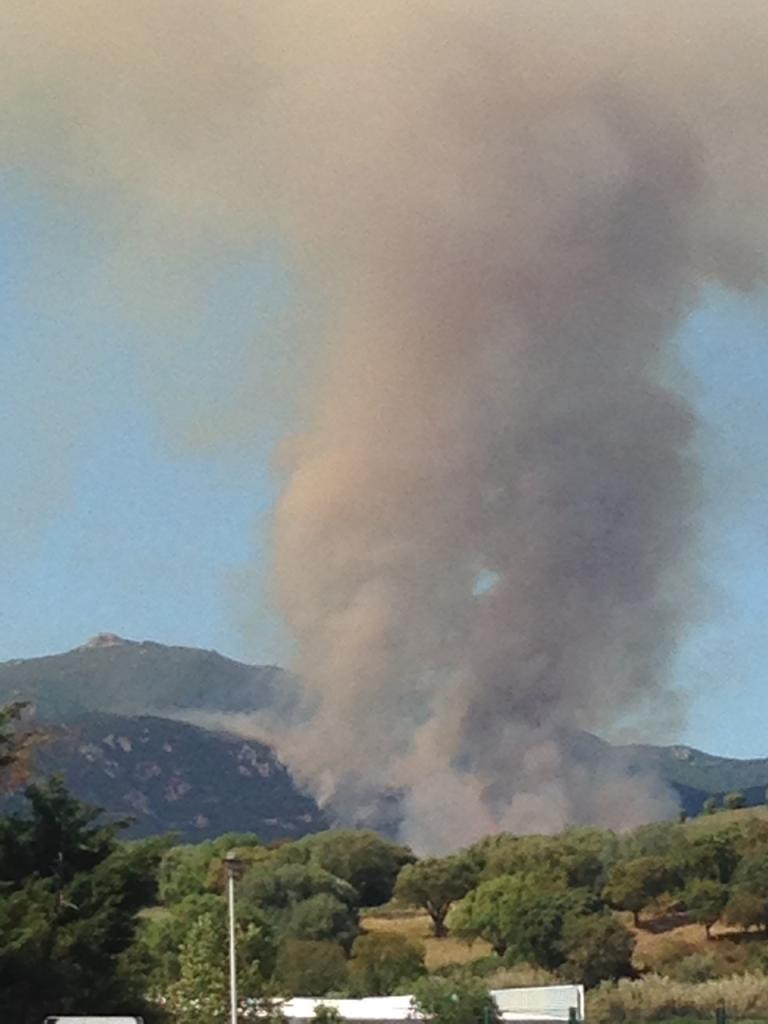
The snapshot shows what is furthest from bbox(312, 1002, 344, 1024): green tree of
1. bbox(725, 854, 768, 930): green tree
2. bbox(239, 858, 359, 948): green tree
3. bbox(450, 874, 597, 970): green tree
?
bbox(725, 854, 768, 930): green tree

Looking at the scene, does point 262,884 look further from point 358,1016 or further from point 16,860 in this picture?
point 16,860

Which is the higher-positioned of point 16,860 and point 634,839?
point 634,839

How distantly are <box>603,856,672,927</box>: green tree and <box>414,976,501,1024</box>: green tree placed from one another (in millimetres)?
40943

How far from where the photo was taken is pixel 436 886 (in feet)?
360

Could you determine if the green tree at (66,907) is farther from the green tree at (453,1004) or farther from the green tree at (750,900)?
the green tree at (750,900)

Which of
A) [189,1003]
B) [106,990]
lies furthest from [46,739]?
[189,1003]

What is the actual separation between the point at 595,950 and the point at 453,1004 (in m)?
32.5

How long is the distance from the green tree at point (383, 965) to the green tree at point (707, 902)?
15.0 meters

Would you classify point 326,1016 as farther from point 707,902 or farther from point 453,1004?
point 707,902

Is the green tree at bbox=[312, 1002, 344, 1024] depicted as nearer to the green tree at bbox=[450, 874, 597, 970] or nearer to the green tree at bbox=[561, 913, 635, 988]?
the green tree at bbox=[561, 913, 635, 988]

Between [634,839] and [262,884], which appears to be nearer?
A: [262,884]

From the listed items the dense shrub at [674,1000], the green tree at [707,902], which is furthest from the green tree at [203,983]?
the green tree at [707,902]

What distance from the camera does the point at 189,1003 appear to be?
47.9 metres

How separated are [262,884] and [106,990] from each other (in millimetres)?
68620
